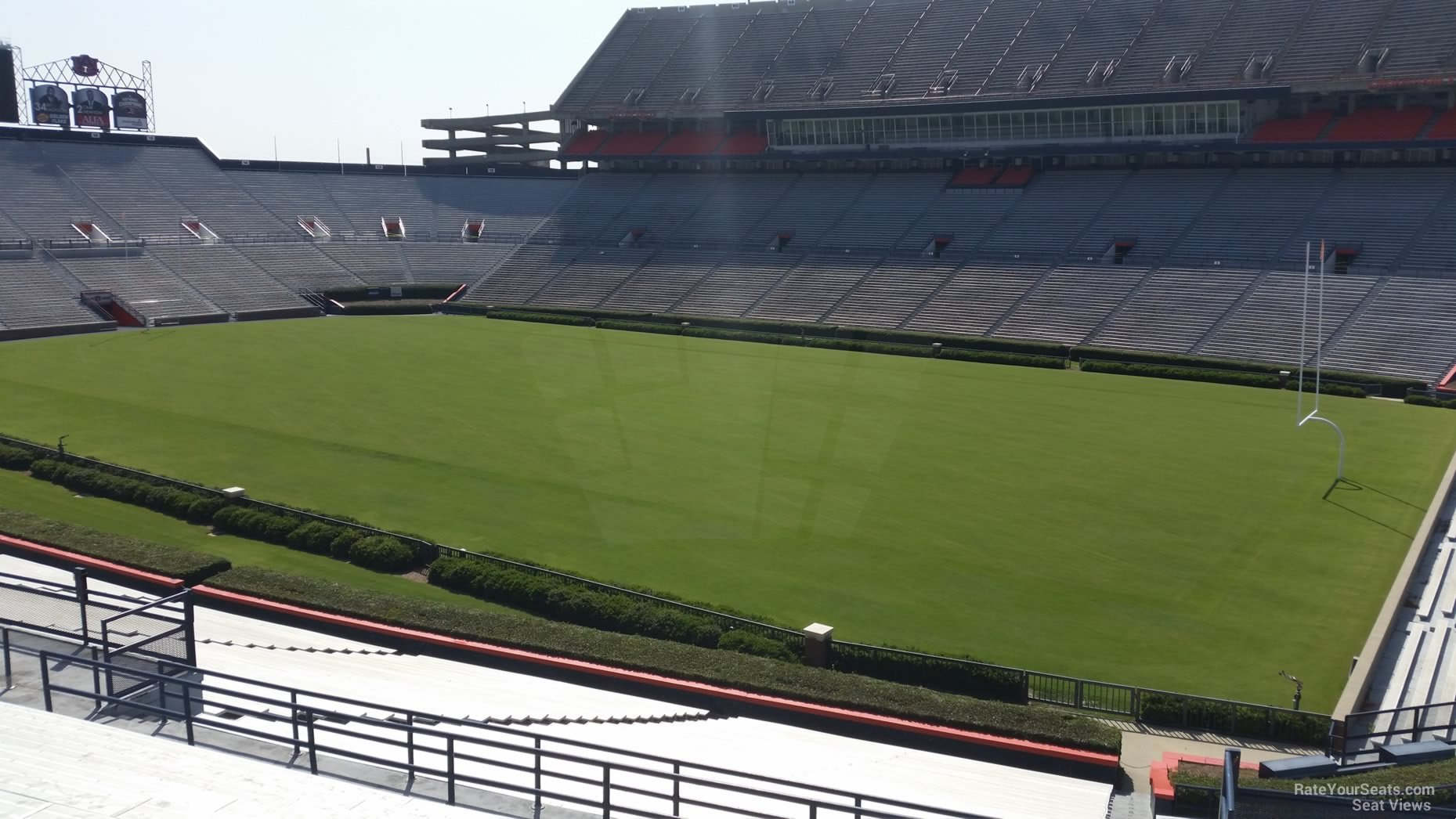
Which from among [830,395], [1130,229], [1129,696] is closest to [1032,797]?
[1129,696]

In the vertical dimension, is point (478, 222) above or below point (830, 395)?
above

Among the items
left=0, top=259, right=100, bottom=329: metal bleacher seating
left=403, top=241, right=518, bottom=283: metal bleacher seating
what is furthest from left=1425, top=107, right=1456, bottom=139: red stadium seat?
left=0, top=259, right=100, bottom=329: metal bleacher seating

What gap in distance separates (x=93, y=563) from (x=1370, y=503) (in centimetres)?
2531

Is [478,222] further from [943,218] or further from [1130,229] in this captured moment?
[1130,229]

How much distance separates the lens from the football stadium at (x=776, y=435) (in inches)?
505

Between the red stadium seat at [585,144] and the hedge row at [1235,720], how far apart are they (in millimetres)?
67248

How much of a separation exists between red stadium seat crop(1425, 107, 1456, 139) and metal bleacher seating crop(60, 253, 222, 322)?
57.6 m

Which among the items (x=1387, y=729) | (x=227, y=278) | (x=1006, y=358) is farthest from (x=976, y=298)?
(x=227, y=278)

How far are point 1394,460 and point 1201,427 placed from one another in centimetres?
514

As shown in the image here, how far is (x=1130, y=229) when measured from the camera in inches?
2140

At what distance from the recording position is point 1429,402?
1442 inches

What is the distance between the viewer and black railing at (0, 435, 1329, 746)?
49.5 feet

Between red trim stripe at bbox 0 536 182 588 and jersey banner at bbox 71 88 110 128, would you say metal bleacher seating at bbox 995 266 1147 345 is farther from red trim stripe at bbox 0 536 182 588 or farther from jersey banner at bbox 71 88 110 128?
jersey banner at bbox 71 88 110 128

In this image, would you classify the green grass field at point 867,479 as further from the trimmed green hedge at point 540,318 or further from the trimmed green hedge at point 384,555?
the trimmed green hedge at point 540,318
